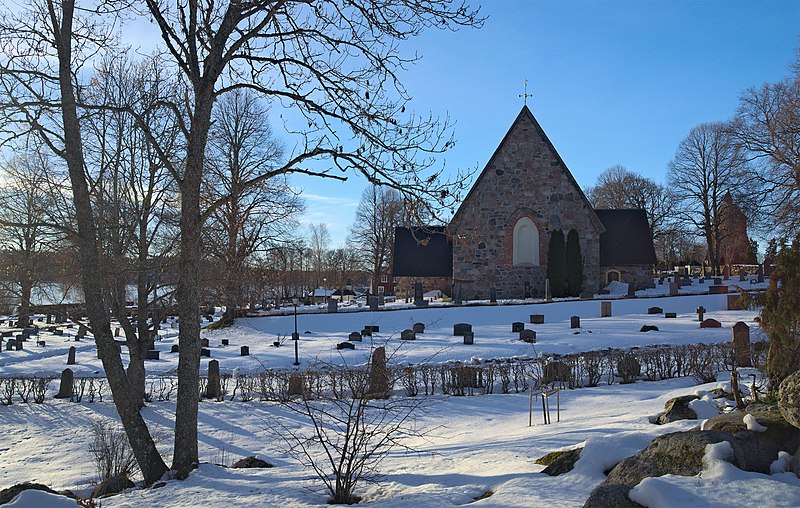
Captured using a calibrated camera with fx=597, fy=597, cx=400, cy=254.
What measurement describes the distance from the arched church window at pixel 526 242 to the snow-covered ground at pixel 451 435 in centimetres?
753

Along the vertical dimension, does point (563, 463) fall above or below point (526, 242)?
below

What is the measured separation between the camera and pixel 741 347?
13.6 metres

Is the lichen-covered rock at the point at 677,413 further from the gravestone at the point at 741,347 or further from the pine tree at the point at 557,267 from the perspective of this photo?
the pine tree at the point at 557,267

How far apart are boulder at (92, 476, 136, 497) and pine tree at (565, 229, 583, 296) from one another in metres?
27.3

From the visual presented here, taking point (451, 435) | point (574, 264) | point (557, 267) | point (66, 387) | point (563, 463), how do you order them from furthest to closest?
point (574, 264)
point (557, 267)
point (66, 387)
point (451, 435)
point (563, 463)

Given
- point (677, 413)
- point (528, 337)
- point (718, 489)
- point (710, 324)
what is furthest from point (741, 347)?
point (718, 489)

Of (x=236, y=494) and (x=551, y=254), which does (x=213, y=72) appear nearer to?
(x=236, y=494)

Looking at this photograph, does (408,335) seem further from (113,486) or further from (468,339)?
(113,486)

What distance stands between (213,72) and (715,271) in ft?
156

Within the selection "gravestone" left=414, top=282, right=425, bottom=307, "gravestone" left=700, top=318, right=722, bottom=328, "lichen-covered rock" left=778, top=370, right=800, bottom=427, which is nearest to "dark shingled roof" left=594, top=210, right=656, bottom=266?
"gravestone" left=414, top=282, right=425, bottom=307

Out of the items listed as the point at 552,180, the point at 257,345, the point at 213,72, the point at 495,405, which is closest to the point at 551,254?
the point at 552,180

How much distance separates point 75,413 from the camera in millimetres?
13773

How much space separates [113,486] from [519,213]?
28.0 metres

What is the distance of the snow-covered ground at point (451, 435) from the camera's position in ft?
16.2
